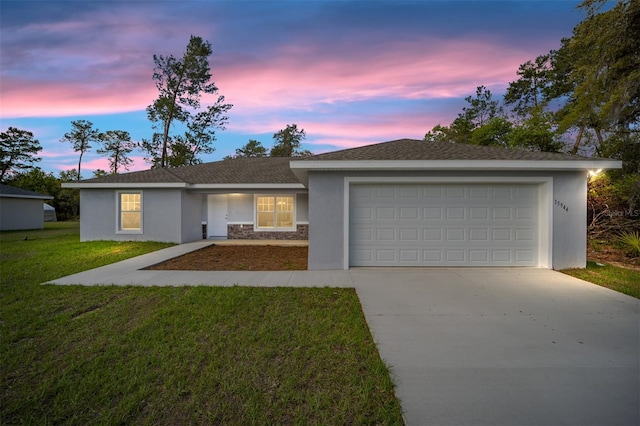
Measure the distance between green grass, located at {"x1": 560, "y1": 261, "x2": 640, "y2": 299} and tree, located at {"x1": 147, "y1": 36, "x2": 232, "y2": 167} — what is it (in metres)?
25.1

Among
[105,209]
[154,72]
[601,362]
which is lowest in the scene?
[601,362]

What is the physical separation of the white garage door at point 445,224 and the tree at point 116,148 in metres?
44.6

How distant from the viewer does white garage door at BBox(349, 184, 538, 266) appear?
7.43 metres

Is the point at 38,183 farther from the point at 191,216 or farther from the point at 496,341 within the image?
the point at 496,341

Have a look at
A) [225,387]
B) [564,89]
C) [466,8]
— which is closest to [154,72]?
[466,8]

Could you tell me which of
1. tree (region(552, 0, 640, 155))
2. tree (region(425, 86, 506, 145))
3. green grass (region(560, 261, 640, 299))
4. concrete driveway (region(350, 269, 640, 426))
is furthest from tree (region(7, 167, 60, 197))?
tree (region(552, 0, 640, 155))

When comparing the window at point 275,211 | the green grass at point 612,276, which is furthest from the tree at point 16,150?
the green grass at point 612,276

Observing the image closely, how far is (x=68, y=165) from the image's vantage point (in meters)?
41.4

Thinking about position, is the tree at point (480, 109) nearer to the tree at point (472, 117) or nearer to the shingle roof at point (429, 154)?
the tree at point (472, 117)

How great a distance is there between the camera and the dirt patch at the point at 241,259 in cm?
773

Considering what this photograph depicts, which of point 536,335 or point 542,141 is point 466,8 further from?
point 542,141

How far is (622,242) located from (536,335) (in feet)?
29.3

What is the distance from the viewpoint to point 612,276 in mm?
6637

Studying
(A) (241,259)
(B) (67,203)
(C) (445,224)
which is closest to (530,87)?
(C) (445,224)
